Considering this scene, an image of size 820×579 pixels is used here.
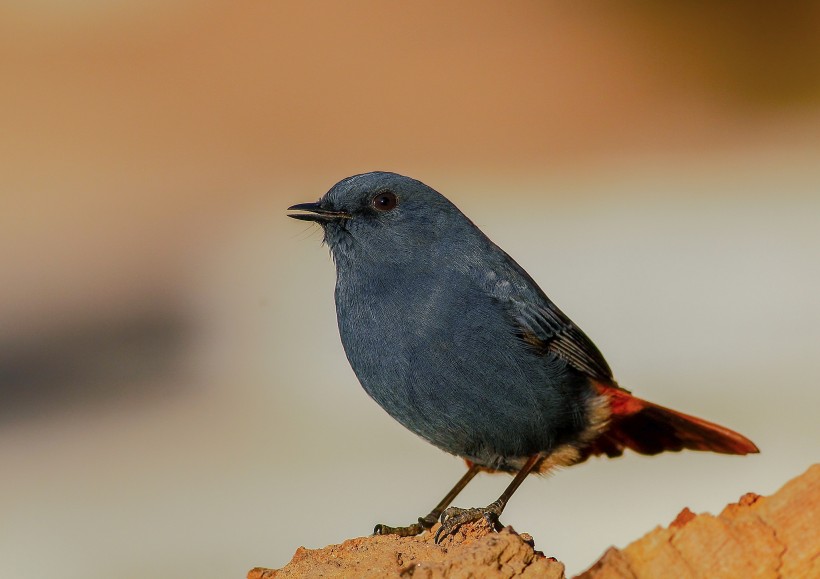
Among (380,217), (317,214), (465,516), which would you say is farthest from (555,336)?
(317,214)

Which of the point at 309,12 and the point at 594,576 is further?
the point at 309,12

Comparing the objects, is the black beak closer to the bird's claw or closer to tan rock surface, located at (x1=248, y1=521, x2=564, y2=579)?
the bird's claw

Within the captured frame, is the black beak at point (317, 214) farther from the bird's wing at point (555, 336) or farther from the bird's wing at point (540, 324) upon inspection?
the bird's wing at point (555, 336)

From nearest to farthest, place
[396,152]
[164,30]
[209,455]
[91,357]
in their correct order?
[209,455] → [91,357] → [396,152] → [164,30]

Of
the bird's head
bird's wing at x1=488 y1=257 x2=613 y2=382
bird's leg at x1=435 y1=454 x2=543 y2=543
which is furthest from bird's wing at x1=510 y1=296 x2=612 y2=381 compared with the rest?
bird's leg at x1=435 y1=454 x2=543 y2=543

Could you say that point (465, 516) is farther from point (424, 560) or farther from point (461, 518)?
point (424, 560)

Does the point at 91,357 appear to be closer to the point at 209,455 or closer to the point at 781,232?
the point at 209,455


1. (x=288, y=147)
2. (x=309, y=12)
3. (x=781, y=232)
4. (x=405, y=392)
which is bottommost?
(x=405, y=392)

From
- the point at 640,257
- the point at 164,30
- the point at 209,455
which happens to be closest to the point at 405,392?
the point at 209,455
